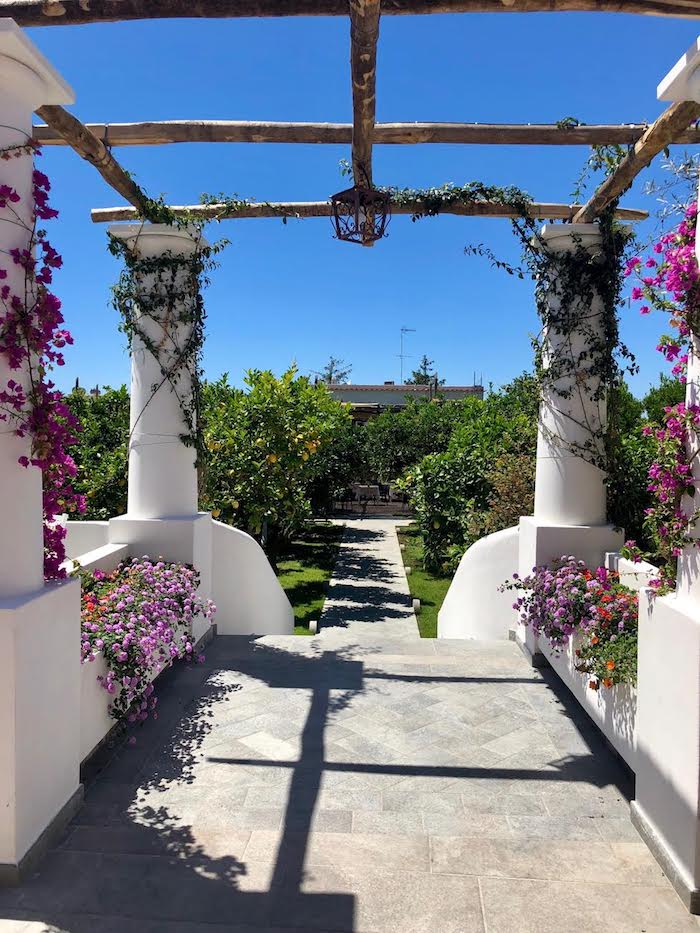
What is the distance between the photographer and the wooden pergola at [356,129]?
2.72 m

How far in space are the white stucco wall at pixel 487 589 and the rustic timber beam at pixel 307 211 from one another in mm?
2539

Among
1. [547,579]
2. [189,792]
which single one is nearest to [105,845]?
[189,792]

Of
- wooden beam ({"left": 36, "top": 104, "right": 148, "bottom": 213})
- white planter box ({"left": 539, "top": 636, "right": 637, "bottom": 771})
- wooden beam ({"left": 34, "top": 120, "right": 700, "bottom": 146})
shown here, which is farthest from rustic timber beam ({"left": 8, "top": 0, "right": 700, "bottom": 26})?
white planter box ({"left": 539, "top": 636, "right": 637, "bottom": 771})

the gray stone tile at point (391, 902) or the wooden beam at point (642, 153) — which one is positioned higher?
the wooden beam at point (642, 153)

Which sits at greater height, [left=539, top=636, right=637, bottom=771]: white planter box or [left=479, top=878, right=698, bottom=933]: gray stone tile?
[left=539, top=636, right=637, bottom=771]: white planter box

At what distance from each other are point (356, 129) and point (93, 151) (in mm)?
1611

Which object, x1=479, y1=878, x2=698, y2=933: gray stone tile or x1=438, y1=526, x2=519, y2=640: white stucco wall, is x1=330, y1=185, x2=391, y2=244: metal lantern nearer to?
x1=438, y1=526, x2=519, y2=640: white stucco wall

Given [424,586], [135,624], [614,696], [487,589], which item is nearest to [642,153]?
[614,696]

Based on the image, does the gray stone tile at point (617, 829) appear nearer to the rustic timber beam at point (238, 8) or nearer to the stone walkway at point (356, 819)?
the stone walkway at point (356, 819)

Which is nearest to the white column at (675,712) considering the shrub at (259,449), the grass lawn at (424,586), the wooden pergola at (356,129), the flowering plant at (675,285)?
the flowering plant at (675,285)

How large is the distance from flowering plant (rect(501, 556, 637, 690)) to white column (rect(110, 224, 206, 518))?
2.67 metres

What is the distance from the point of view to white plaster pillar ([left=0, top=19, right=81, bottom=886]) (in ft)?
7.39

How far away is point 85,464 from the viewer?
7008mm

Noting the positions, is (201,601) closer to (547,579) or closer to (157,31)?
(547,579)
